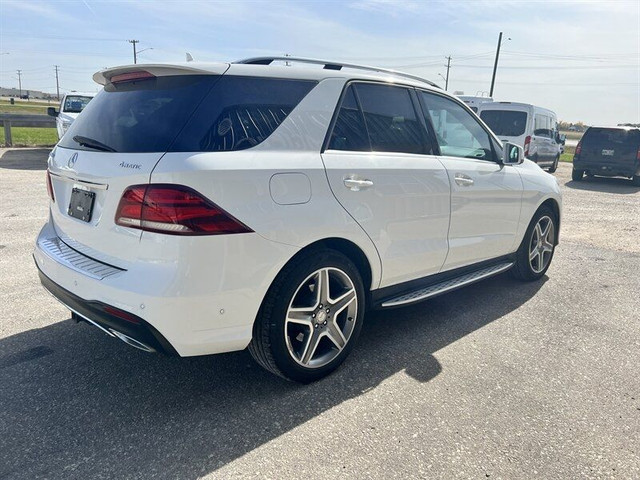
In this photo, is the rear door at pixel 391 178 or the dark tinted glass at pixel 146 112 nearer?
the dark tinted glass at pixel 146 112

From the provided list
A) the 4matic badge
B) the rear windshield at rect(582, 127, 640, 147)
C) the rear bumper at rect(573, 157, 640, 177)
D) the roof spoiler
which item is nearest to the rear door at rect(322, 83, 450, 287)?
the roof spoiler

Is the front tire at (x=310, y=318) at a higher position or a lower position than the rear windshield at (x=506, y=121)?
lower

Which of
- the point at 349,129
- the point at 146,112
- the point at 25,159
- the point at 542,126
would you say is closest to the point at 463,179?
the point at 349,129

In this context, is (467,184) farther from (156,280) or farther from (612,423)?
(156,280)

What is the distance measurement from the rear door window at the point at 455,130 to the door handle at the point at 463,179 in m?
0.18

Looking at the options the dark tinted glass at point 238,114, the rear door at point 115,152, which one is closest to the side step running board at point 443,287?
the dark tinted glass at point 238,114

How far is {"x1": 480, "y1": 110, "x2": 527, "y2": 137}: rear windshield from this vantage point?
15047 mm

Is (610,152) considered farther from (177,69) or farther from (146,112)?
(146,112)

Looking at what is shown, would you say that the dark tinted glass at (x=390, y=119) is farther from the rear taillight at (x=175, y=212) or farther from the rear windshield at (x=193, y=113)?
the rear taillight at (x=175, y=212)

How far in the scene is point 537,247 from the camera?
5.12m

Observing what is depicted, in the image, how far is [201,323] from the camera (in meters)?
→ 2.43

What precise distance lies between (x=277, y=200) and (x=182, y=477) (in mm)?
1342

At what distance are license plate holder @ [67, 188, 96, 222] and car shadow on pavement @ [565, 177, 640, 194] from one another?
45.9 ft

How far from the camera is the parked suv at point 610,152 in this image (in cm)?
1466
